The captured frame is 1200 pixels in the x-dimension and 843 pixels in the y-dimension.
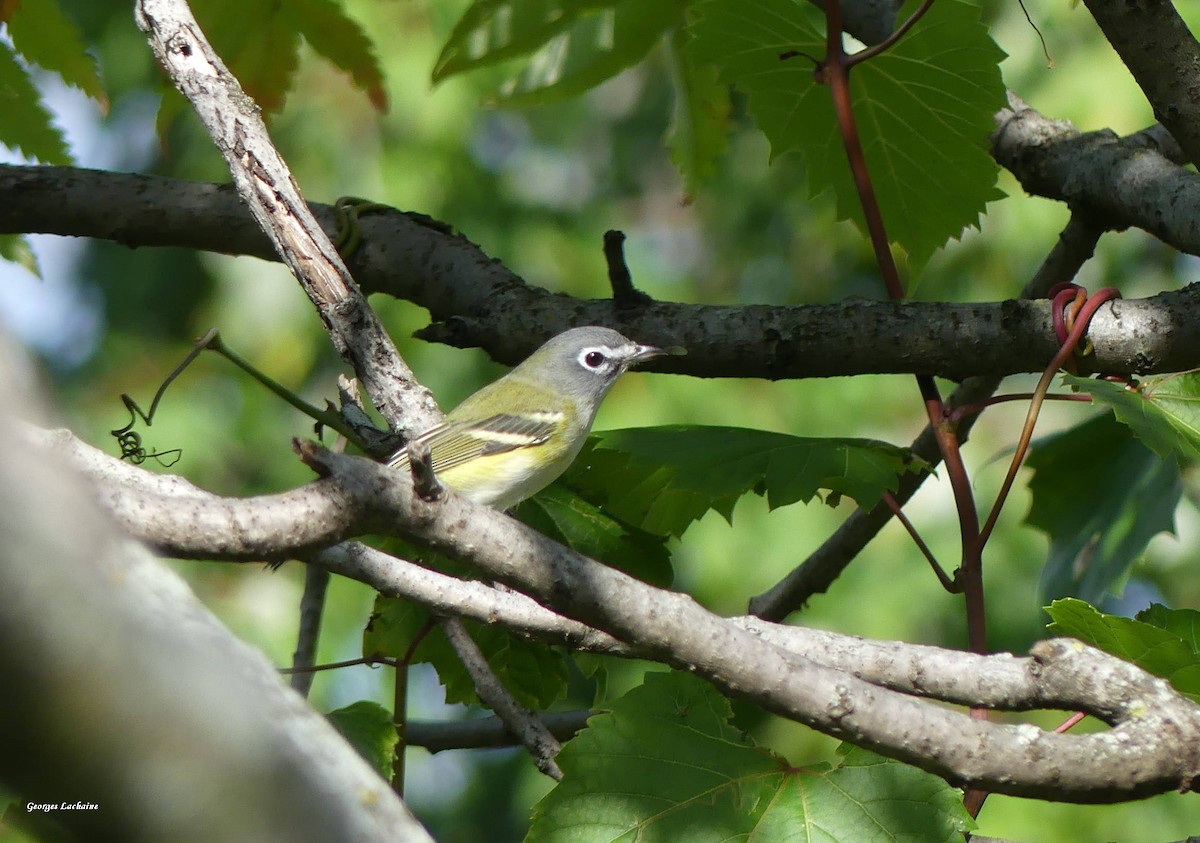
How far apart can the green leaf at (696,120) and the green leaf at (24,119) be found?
1.47 metres

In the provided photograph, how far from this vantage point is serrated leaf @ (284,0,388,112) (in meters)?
2.51

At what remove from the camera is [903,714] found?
125 centimetres

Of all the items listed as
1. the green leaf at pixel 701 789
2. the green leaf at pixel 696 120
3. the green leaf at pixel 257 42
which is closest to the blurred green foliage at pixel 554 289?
the green leaf at pixel 696 120

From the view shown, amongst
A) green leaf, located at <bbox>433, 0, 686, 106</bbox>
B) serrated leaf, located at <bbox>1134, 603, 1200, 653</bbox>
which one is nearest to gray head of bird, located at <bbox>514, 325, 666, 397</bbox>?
green leaf, located at <bbox>433, 0, 686, 106</bbox>

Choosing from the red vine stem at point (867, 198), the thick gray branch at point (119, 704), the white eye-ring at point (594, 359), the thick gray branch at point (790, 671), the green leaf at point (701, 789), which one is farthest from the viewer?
the white eye-ring at point (594, 359)

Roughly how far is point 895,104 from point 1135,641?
4.69 ft

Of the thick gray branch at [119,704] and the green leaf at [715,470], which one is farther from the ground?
the green leaf at [715,470]

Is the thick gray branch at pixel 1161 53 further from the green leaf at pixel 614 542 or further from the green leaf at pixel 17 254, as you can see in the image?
the green leaf at pixel 17 254

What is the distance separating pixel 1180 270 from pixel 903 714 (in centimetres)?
580

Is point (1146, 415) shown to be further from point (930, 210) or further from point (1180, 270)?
point (1180, 270)

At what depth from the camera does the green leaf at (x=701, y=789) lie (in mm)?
1525

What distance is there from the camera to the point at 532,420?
3.13 m

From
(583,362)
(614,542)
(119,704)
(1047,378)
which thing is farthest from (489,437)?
(119,704)

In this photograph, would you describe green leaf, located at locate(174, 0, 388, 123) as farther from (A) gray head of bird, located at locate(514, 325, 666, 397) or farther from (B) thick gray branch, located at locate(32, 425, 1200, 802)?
(B) thick gray branch, located at locate(32, 425, 1200, 802)
